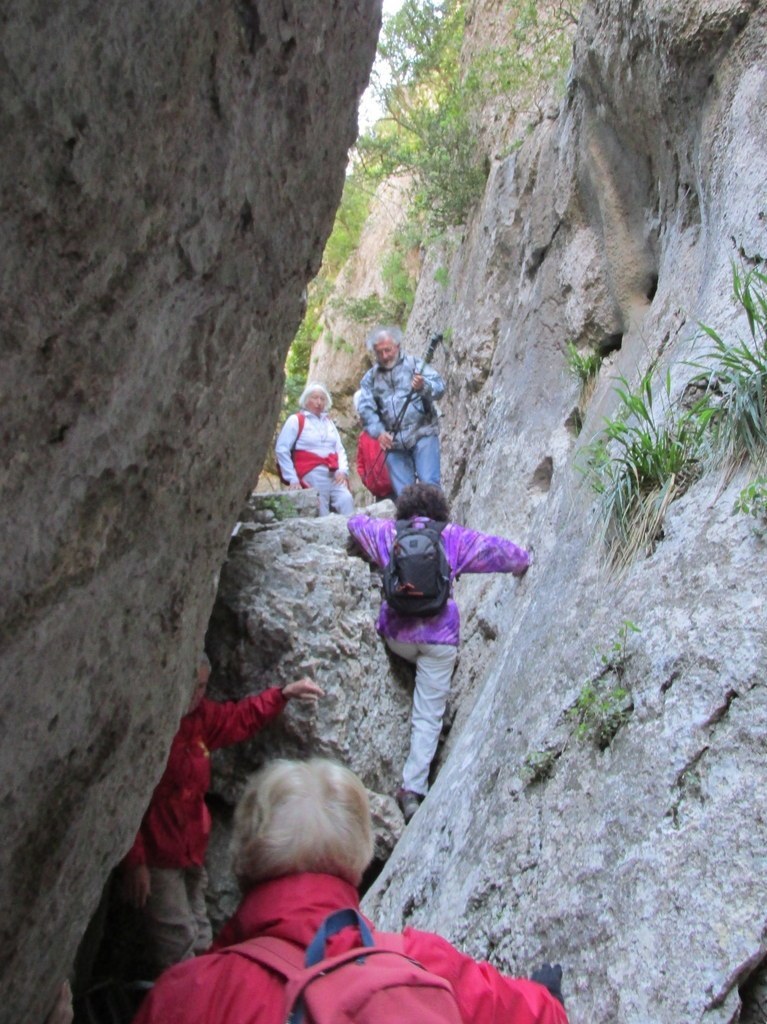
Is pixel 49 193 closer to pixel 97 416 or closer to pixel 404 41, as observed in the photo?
pixel 97 416

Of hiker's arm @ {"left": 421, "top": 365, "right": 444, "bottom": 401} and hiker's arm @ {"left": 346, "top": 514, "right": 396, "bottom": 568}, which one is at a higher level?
hiker's arm @ {"left": 421, "top": 365, "right": 444, "bottom": 401}

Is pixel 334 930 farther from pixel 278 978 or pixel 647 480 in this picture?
pixel 647 480

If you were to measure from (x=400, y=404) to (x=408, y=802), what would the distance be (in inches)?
175

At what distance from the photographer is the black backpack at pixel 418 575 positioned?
5395 mm

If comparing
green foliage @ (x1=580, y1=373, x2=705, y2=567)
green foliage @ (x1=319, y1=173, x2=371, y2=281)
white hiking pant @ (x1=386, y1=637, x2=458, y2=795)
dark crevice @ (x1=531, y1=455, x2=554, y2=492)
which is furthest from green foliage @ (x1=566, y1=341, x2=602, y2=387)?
green foliage @ (x1=319, y1=173, x2=371, y2=281)

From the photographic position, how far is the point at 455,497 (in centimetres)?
1048

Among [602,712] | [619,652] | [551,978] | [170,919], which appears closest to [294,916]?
[551,978]

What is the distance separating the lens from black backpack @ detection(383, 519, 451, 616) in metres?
5.39

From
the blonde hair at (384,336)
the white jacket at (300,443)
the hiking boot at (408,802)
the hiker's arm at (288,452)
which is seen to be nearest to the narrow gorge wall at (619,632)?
the hiking boot at (408,802)

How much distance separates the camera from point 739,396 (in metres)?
3.99

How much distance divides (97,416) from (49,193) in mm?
501

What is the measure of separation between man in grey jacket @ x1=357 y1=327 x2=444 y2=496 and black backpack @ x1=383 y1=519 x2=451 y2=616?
11.3 ft

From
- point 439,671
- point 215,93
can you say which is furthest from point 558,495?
point 215,93

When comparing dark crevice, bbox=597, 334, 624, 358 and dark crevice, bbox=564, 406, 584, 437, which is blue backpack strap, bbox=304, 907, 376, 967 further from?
dark crevice, bbox=597, 334, 624, 358
